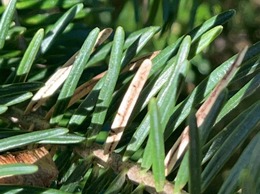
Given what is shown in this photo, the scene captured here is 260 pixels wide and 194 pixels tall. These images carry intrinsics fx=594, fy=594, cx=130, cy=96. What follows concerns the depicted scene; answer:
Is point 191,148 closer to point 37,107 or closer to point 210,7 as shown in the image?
point 37,107

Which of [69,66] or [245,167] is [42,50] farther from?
[245,167]

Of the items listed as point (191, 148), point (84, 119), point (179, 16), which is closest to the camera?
point (191, 148)

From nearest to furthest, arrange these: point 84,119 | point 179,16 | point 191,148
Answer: point 191,148 < point 84,119 < point 179,16

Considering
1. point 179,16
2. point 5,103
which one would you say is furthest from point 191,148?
point 179,16

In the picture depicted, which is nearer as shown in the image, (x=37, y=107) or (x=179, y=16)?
(x=37, y=107)

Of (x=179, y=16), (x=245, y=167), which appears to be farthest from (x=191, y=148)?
(x=179, y=16)

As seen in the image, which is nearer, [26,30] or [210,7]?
[26,30]
